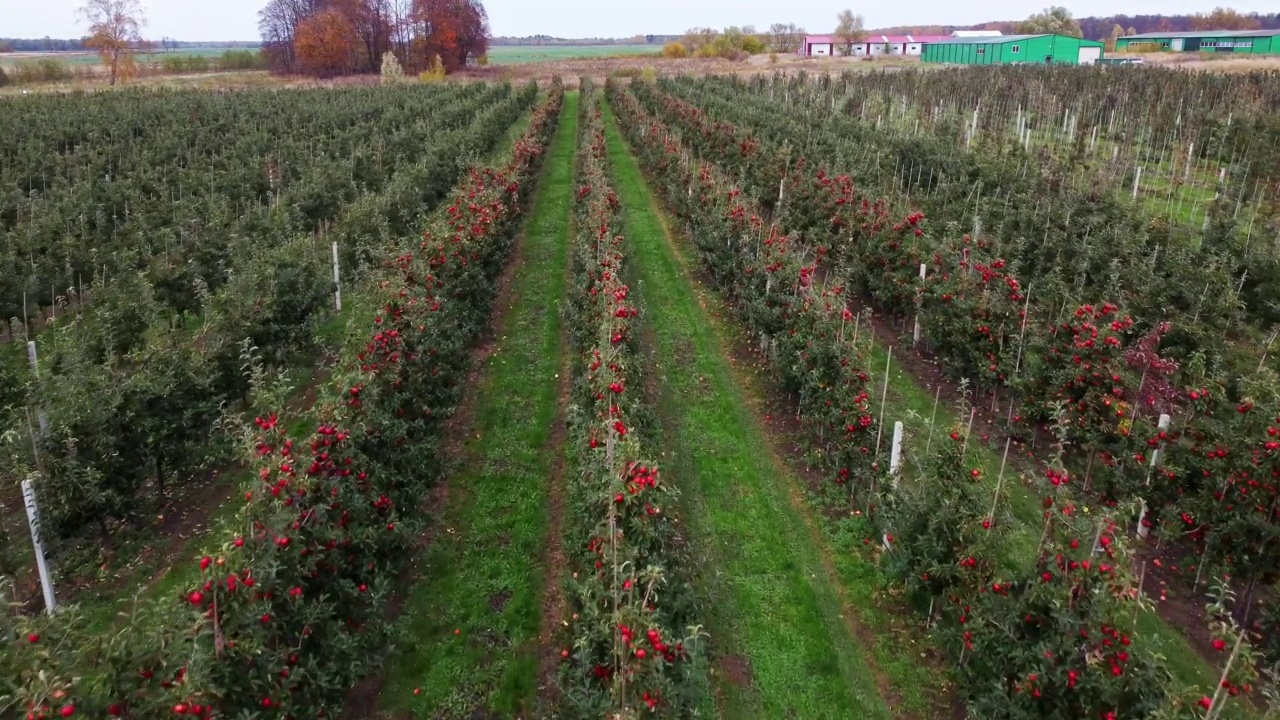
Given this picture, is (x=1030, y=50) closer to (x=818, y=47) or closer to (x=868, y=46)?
(x=868, y=46)

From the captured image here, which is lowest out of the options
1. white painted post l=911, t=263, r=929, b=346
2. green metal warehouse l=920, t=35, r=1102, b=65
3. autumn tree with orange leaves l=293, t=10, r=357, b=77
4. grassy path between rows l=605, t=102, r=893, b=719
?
grassy path between rows l=605, t=102, r=893, b=719

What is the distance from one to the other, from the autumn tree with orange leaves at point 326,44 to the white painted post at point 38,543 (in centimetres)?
7361

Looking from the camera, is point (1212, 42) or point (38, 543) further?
point (1212, 42)

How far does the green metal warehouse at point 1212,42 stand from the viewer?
6738 centimetres

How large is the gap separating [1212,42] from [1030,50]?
25647mm

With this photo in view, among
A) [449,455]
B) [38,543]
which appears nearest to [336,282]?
[449,455]

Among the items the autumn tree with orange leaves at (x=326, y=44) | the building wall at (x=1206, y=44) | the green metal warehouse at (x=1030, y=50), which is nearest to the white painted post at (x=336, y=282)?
the green metal warehouse at (x=1030, y=50)

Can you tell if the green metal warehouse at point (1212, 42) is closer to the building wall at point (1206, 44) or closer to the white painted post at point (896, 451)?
the building wall at point (1206, 44)

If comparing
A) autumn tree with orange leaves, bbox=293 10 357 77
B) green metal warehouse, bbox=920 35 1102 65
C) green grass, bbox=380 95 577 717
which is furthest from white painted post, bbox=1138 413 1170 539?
autumn tree with orange leaves, bbox=293 10 357 77

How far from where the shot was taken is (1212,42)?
2972 inches

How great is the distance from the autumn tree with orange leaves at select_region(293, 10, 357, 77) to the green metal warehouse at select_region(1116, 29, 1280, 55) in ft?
262

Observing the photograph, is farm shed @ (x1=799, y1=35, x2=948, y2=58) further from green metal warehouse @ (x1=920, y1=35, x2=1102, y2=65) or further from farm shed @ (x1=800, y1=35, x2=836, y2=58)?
green metal warehouse @ (x1=920, y1=35, x2=1102, y2=65)

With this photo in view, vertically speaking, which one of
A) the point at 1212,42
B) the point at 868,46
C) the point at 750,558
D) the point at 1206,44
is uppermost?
the point at 868,46

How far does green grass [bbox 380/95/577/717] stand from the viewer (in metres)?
6.67
